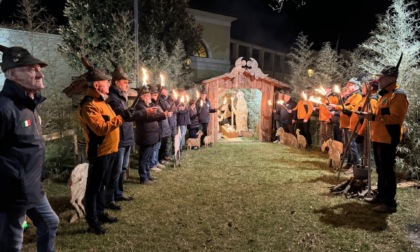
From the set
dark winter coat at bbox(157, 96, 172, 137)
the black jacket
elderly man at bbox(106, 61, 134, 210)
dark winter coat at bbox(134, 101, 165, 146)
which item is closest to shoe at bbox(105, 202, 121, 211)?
elderly man at bbox(106, 61, 134, 210)

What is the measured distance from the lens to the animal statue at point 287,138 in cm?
1290

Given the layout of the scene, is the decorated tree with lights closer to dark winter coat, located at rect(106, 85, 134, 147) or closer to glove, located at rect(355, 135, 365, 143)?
glove, located at rect(355, 135, 365, 143)

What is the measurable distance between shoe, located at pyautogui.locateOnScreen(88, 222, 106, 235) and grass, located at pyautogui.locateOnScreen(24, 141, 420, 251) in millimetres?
92

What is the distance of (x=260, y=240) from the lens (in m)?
4.51

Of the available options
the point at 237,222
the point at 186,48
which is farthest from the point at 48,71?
the point at 237,222

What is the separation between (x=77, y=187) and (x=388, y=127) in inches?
215

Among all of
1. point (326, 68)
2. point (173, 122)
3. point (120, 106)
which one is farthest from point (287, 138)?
point (120, 106)

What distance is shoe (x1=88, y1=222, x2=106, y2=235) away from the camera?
459 cm

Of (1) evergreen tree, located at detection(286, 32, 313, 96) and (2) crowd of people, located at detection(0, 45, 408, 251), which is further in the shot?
(1) evergreen tree, located at detection(286, 32, 313, 96)

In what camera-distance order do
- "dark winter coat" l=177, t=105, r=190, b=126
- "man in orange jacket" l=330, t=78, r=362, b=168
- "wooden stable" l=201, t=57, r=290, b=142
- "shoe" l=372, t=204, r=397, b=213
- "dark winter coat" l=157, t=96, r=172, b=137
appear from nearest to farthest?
"shoe" l=372, t=204, r=397, b=213, "man in orange jacket" l=330, t=78, r=362, b=168, "dark winter coat" l=157, t=96, r=172, b=137, "dark winter coat" l=177, t=105, r=190, b=126, "wooden stable" l=201, t=57, r=290, b=142

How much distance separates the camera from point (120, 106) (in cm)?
518

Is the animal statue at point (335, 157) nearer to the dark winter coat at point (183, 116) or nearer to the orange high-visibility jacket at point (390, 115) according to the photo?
the orange high-visibility jacket at point (390, 115)

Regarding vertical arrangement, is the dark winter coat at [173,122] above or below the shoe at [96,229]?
above

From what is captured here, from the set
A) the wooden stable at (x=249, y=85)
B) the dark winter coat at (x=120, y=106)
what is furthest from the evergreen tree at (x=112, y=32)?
the dark winter coat at (x=120, y=106)
